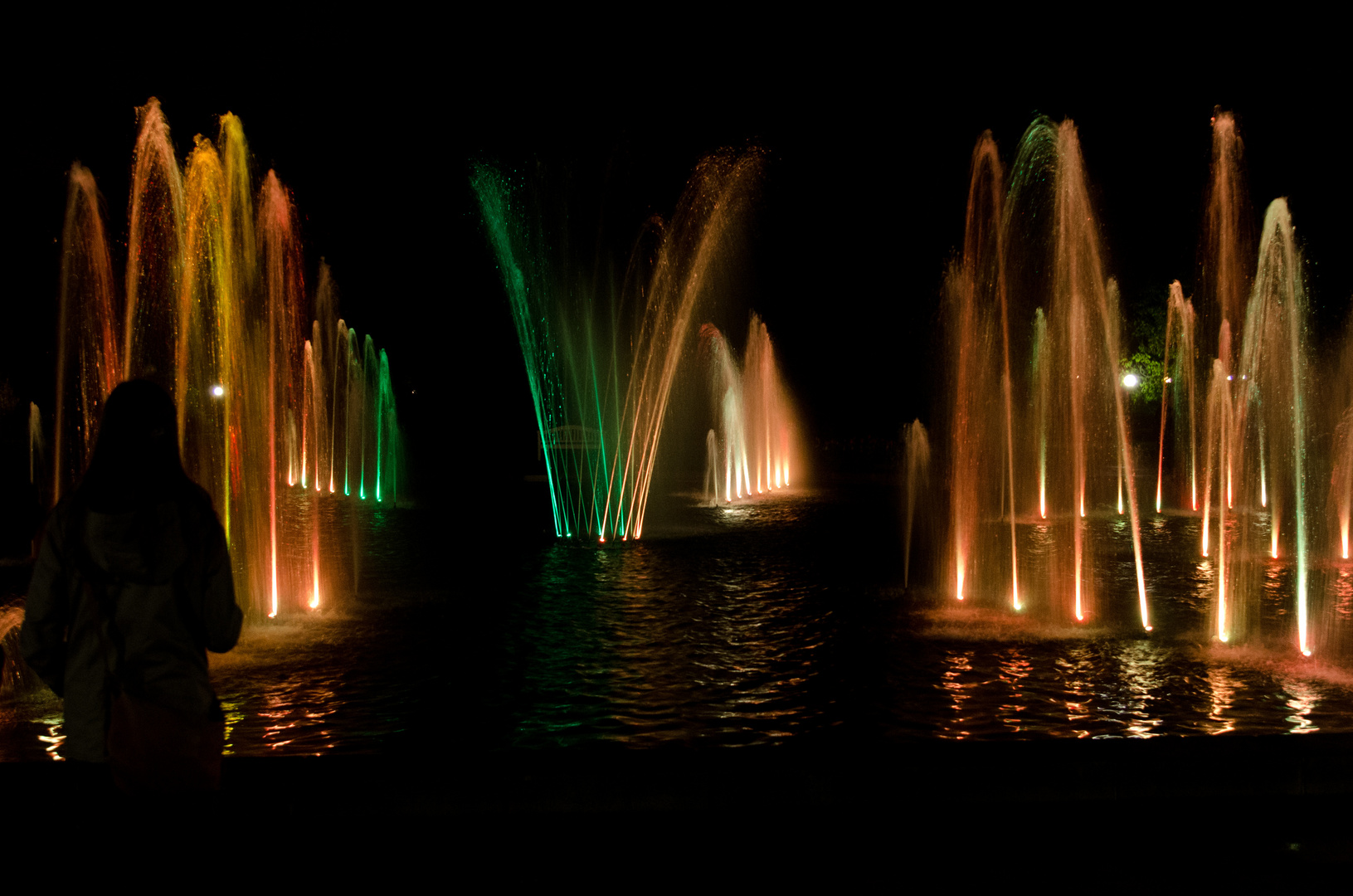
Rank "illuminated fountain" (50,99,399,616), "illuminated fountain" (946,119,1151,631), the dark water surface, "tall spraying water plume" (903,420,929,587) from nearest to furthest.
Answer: the dark water surface < "illuminated fountain" (50,99,399,616) < "illuminated fountain" (946,119,1151,631) < "tall spraying water plume" (903,420,929,587)

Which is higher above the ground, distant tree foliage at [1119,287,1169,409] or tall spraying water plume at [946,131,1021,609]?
distant tree foliage at [1119,287,1169,409]

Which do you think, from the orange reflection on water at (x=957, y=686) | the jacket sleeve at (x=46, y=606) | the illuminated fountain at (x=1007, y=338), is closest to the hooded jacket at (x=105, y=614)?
the jacket sleeve at (x=46, y=606)

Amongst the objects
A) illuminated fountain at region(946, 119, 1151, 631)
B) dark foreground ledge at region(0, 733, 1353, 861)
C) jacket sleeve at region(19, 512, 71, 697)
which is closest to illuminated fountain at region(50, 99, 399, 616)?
dark foreground ledge at region(0, 733, 1353, 861)

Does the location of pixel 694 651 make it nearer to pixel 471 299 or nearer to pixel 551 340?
pixel 551 340

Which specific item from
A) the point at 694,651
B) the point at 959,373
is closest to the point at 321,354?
the point at 959,373

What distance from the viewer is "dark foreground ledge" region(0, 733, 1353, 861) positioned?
463cm

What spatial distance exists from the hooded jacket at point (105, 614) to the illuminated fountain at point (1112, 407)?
875cm

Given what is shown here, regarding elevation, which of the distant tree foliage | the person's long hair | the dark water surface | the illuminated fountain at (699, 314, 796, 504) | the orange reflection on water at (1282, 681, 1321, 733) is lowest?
the orange reflection on water at (1282, 681, 1321, 733)

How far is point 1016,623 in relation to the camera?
1010 centimetres

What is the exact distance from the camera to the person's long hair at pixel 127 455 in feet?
11.3

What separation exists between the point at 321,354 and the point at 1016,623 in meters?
26.9

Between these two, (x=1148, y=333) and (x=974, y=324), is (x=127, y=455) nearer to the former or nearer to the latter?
(x=974, y=324)

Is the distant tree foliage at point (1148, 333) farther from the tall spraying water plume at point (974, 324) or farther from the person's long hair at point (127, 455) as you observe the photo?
the person's long hair at point (127, 455)

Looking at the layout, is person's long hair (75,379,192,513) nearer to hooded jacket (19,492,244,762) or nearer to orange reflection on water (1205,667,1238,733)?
hooded jacket (19,492,244,762)
